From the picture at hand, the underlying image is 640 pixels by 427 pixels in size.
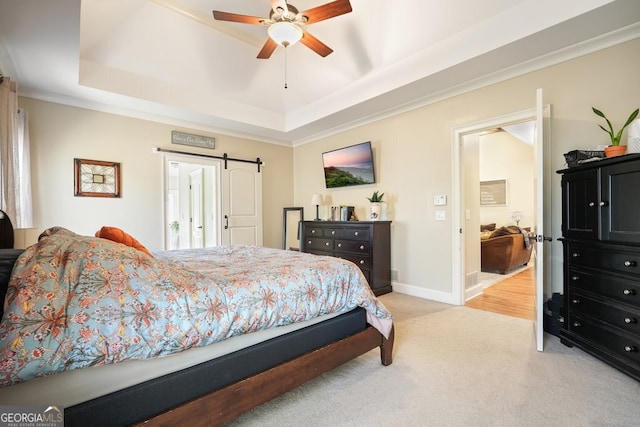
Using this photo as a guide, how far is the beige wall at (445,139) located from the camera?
255 cm

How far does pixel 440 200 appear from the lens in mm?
3680

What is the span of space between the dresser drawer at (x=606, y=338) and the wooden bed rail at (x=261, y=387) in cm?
164

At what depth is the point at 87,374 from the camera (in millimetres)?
1081

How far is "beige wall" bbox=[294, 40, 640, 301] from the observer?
2.55 m

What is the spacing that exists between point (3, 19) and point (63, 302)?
2490 mm

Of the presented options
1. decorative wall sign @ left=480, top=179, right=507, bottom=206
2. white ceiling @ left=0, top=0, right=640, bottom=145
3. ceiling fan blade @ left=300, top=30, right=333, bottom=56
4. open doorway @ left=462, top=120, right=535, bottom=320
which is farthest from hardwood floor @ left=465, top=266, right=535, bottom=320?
ceiling fan blade @ left=300, top=30, right=333, bottom=56

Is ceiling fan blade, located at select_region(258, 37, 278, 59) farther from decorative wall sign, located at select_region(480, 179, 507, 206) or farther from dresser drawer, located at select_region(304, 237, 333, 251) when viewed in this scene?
decorative wall sign, located at select_region(480, 179, 507, 206)

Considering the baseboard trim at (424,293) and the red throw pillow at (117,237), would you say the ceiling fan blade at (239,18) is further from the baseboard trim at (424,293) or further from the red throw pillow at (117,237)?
the baseboard trim at (424,293)

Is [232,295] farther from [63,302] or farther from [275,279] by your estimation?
[63,302]

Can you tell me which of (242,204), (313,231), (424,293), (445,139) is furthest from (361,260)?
(242,204)

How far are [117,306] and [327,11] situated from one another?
248cm

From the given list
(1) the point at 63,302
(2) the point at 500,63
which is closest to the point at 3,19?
(1) the point at 63,302

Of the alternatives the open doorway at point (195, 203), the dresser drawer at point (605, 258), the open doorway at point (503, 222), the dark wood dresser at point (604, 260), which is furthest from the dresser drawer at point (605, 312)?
the open doorway at point (195, 203)

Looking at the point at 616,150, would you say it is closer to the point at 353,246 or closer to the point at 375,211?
the point at 375,211
